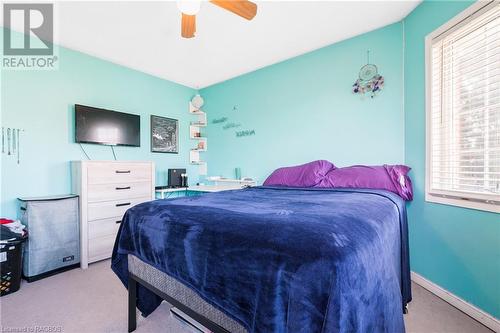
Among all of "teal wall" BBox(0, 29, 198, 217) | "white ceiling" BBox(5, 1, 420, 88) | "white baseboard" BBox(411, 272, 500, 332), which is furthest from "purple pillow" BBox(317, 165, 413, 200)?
"teal wall" BBox(0, 29, 198, 217)

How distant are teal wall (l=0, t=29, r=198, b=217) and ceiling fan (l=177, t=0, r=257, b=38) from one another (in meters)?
1.84

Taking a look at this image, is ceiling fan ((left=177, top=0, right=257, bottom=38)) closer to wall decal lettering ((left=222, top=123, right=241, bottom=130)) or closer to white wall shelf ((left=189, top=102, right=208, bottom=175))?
wall decal lettering ((left=222, top=123, right=241, bottom=130))

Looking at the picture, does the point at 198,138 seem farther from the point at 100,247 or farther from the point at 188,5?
the point at 188,5

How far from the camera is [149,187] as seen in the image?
302 centimetres

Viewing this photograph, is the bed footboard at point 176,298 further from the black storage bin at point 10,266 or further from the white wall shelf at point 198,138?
the white wall shelf at point 198,138

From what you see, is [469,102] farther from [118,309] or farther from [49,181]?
[49,181]

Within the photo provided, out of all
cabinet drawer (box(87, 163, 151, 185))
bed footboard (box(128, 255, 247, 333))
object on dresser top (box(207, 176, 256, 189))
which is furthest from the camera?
object on dresser top (box(207, 176, 256, 189))

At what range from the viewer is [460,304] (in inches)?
63.0

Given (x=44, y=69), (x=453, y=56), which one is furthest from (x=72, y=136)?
Result: (x=453, y=56)

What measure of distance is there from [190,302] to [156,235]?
0.37 meters

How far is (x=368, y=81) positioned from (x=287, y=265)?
2.41 meters

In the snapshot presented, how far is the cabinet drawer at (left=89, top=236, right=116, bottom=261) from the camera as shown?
8.07ft

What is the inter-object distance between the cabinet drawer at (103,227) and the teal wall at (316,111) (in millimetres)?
1760

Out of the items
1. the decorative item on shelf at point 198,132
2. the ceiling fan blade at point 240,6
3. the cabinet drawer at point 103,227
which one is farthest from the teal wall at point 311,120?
the ceiling fan blade at point 240,6
